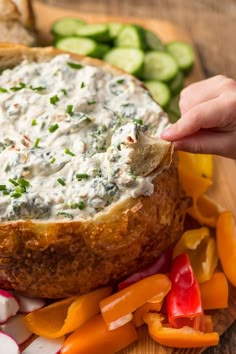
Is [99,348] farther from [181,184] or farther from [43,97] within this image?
[43,97]

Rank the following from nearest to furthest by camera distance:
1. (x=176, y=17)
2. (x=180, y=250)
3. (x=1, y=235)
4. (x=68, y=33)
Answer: (x=1, y=235) → (x=180, y=250) → (x=68, y=33) → (x=176, y=17)

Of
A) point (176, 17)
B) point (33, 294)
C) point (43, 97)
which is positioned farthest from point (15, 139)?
point (176, 17)

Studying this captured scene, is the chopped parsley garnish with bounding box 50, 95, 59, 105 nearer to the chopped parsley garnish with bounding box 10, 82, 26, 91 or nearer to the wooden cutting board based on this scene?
the chopped parsley garnish with bounding box 10, 82, 26, 91

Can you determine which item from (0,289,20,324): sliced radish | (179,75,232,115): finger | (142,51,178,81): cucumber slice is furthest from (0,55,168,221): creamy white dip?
(142,51,178,81): cucumber slice

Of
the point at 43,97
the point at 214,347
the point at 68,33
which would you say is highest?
the point at 43,97

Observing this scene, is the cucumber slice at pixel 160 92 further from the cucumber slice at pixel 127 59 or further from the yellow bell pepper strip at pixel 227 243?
the yellow bell pepper strip at pixel 227 243
